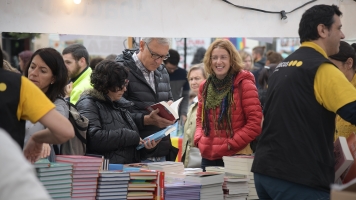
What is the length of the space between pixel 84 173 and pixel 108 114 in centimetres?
75

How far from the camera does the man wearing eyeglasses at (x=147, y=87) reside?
5121mm

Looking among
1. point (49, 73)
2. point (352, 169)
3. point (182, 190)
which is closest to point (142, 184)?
point (182, 190)

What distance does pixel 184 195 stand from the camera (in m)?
4.50

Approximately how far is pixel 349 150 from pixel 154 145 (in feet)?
5.15

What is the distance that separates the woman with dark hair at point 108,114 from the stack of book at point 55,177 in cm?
63

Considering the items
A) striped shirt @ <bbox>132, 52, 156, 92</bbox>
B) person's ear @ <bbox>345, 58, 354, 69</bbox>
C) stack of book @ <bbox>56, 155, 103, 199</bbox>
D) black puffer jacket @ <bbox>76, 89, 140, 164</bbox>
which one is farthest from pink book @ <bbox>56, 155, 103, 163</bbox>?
person's ear @ <bbox>345, 58, 354, 69</bbox>

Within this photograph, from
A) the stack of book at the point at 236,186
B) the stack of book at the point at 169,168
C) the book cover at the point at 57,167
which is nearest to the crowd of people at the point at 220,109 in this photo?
the book cover at the point at 57,167

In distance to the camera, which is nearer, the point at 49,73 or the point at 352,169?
the point at 352,169

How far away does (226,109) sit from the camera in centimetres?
514

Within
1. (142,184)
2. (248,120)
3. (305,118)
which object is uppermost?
(305,118)

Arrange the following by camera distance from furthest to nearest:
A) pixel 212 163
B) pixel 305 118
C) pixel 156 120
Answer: pixel 212 163, pixel 156 120, pixel 305 118

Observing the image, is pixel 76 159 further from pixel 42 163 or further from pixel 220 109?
pixel 220 109

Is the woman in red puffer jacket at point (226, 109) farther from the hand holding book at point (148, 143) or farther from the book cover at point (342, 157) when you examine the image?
the book cover at point (342, 157)

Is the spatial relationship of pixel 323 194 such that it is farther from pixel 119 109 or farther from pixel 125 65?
pixel 125 65
